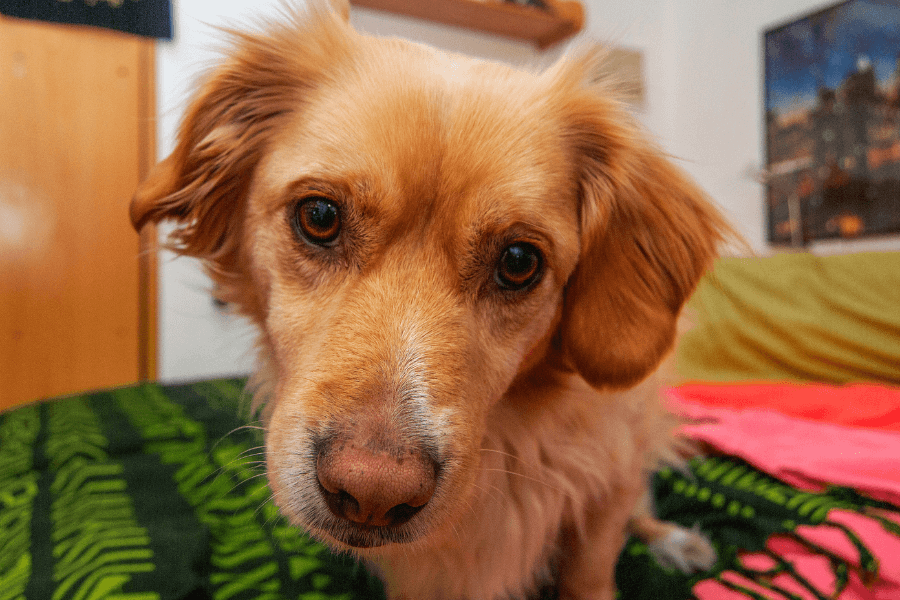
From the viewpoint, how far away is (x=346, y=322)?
826mm

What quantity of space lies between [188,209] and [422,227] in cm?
56

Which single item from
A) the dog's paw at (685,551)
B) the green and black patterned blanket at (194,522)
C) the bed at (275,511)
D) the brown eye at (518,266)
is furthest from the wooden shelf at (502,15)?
the dog's paw at (685,551)

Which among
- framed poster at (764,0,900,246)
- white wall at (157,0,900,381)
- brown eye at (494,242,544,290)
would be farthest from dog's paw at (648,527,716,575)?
framed poster at (764,0,900,246)

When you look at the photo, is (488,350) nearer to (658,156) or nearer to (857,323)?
(658,156)

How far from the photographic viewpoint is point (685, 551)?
1191 millimetres

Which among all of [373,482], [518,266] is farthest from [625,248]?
[373,482]

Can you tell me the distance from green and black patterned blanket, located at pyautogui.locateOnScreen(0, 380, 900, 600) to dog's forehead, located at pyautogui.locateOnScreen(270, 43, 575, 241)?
0.56 meters

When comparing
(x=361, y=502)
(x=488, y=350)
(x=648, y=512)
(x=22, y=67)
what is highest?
(x=22, y=67)

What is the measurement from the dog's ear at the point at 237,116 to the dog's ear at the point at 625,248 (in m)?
0.54

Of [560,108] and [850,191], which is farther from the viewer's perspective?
[850,191]

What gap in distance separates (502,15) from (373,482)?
13.7 ft

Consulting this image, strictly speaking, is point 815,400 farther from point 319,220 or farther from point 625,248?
point 319,220

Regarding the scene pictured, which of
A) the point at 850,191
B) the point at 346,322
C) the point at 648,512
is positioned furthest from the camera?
the point at 850,191

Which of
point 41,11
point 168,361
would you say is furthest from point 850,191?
point 41,11
